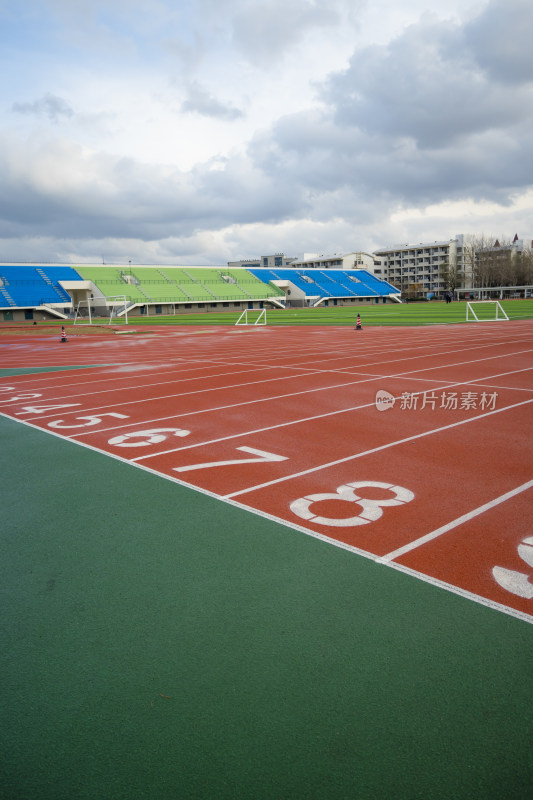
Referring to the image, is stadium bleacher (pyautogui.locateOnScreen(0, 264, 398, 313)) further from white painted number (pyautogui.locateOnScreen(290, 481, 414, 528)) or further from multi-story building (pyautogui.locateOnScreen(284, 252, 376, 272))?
white painted number (pyautogui.locateOnScreen(290, 481, 414, 528))

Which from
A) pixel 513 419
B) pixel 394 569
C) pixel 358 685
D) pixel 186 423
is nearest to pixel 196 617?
pixel 358 685

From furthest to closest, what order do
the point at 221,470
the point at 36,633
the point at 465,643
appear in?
the point at 221,470
the point at 36,633
the point at 465,643

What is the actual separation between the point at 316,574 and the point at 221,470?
2.84 meters

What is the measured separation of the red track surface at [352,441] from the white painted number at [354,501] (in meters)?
0.02

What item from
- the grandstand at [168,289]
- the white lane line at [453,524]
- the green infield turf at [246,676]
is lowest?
the green infield turf at [246,676]

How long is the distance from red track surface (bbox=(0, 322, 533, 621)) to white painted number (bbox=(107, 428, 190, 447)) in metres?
0.03

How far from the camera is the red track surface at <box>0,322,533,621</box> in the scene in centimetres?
491

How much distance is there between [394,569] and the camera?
4.41 metres

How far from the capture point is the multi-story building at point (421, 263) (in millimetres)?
133625

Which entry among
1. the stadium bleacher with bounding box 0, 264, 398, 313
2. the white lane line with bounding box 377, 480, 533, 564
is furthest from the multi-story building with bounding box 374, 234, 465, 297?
the white lane line with bounding box 377, 480, 533, 564

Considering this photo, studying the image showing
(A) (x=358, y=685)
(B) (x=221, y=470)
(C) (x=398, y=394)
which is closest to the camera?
(A) (x=358, y=685)

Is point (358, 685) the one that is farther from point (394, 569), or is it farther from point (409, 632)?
point (394, 569)

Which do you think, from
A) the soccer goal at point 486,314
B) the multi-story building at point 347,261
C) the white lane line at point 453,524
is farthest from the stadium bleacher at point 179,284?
the white lane line at point 453,524

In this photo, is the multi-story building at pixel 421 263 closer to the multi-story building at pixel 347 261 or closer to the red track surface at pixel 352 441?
the multi-story building at pixel 347 261
